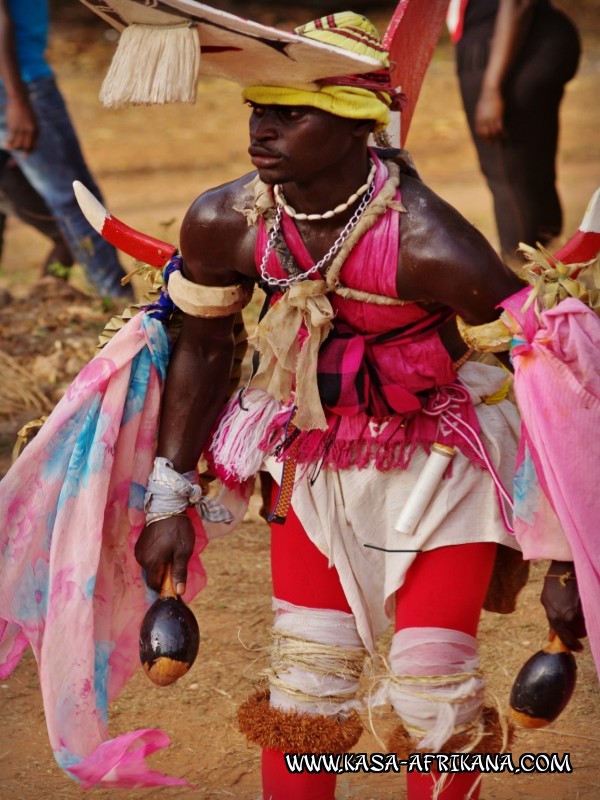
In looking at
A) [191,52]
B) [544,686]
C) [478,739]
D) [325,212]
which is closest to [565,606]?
[544,686]

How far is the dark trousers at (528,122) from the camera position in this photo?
267 inches

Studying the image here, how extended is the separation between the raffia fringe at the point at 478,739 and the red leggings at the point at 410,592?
0.08 meters

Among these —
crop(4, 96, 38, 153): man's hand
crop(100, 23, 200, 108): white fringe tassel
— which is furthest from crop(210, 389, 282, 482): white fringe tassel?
crop(4, 96, 38, 153): man's hand

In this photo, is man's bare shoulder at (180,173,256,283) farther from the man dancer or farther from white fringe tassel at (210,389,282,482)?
white fringe tassel at (210,389,282,482)

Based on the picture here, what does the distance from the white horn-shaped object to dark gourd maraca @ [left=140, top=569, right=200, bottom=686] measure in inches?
32.5

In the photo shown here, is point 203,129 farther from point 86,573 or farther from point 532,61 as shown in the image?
point 86,573

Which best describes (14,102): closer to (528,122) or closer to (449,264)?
(528,122)

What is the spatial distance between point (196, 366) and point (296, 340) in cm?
31

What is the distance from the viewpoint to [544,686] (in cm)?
254

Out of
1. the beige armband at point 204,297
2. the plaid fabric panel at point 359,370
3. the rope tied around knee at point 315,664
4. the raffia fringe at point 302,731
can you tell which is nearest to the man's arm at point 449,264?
the plaid fabric panel at point 359,370

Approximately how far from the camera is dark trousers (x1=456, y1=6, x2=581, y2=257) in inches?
267

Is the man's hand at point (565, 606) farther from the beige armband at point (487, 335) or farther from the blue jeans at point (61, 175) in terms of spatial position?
the blue jeans at point (61, 175)

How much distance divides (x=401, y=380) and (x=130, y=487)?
0.69 m

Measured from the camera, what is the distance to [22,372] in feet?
19.1
